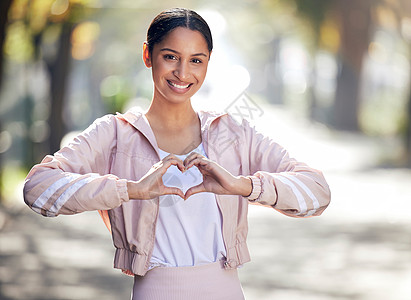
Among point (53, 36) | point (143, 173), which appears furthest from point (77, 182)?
point (53, 36)

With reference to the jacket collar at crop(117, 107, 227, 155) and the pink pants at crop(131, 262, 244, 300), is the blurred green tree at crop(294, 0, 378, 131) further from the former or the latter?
the pink pants at crop(131, 262, 244, 300)

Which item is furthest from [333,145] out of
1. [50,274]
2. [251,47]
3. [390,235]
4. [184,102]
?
[251,47]

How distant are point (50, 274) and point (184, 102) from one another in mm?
5339

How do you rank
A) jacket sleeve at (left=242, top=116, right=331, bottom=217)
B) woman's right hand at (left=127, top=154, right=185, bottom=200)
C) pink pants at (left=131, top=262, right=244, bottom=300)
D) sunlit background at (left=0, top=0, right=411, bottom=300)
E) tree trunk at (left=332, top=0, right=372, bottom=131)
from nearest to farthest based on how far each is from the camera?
woman's right hand at (left=127, top=154, right=185, bottom=200)
jacket sleeve at (left=242, top=116, right=331, bottom=217)
pink pants at (left=131, top=262, right=244, bottom=300)
sunlit background at (left=0, top=0, right=411, bottom=300)
tree trunk at (left=332, top=0, right=372, bottom=131)

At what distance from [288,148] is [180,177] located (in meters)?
11.1

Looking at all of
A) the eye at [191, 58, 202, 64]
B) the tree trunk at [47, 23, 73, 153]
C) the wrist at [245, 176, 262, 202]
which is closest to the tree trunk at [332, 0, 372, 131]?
the tree trunk at [47, 23, 73, 153]

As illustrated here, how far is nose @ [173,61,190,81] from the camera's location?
2.77 m

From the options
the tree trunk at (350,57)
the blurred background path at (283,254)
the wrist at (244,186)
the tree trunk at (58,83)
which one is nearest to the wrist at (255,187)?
the wrist at (244,186)

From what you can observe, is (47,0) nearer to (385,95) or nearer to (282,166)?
(282,166)

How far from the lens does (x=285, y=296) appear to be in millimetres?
6973

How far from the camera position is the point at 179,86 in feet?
9.25

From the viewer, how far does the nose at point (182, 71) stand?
109 inches

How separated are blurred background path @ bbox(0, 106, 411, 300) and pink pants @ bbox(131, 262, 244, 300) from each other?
4180 mm

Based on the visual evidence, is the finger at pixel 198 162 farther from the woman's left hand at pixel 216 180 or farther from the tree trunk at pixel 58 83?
the tree trunk at pixel 58 83
